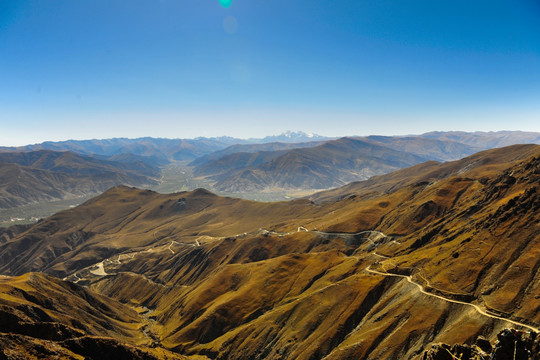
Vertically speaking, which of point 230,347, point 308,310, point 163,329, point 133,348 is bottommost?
point 163,329

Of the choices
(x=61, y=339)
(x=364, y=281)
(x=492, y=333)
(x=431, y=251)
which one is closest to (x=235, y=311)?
(x=364, y=281)

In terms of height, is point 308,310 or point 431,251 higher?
point 431,251

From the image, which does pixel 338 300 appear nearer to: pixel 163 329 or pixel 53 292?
pixel 163 329

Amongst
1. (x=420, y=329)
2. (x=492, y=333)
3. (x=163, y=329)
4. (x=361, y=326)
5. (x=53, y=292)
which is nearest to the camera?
(x=492, y=333)

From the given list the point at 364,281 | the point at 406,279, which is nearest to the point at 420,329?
the point at 406,279

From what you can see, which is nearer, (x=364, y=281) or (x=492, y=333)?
(x=492, y=333)

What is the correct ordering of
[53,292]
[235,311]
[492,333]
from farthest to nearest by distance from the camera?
1. [235,311]
2. [53,292]
3. [492,333]

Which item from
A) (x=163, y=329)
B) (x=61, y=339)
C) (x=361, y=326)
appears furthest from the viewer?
(x=163, y=329)

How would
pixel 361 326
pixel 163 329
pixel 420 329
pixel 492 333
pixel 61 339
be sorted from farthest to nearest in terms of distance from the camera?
pixel 163 329
pixel 361 326
pixel 420 329
pixel 61 339
pixel 492 333

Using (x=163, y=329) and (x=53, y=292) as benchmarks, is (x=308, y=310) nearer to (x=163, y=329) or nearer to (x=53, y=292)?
(x=163, y=329)
